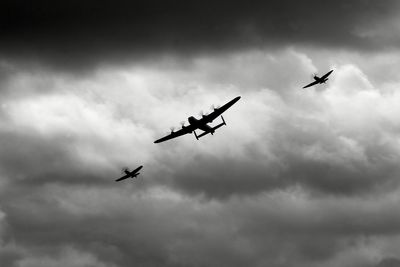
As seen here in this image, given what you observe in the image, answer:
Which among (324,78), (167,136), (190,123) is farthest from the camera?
(324,78)

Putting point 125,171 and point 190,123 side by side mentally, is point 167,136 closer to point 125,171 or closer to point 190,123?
point 190,123

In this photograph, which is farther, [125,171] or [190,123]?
[125,171]

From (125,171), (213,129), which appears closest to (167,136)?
(213,129)

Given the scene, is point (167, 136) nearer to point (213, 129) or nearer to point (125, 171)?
point (213, 129)

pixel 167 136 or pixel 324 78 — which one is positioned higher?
pixel 324 78

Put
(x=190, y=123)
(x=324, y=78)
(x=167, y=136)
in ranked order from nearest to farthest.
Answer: (x=190, y=123)
(x=167, y=136)
(x=324, y=78)

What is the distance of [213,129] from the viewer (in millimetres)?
144000

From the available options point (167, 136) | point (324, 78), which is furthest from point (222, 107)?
point (324, 78)

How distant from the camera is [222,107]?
464 feet

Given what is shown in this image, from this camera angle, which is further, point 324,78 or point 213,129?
point 324,78

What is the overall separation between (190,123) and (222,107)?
7313 millimetres

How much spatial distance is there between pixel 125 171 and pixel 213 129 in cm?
5065

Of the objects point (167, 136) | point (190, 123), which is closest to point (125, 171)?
point (167, 136)

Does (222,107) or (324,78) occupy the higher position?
(324,78)
